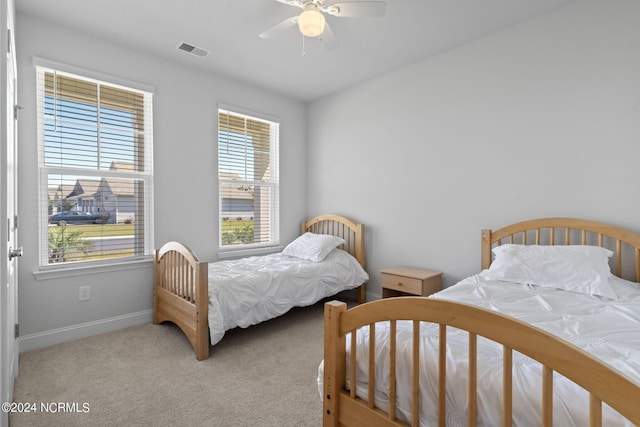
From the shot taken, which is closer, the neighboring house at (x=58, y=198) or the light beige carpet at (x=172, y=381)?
the light beige carpet at (x=172, y=381)

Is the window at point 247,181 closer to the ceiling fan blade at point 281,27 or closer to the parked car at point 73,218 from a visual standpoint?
the parked car at point 73,218

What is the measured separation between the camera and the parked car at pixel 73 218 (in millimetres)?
2734

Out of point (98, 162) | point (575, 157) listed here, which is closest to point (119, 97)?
point (98, 162)

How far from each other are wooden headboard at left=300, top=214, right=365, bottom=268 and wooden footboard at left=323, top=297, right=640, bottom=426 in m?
2.44

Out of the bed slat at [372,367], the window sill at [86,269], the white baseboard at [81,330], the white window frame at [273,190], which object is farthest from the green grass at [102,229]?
the bed slat at [372,367]

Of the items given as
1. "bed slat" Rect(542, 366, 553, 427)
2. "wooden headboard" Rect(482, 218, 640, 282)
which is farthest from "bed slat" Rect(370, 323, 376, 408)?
"wooden headboard" Rect(482, 218, 640, 282)

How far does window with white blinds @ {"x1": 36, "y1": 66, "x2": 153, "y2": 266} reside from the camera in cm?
269

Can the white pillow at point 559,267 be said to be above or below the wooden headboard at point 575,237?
below

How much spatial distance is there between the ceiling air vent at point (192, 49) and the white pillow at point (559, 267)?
126 inches

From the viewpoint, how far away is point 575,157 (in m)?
2.46

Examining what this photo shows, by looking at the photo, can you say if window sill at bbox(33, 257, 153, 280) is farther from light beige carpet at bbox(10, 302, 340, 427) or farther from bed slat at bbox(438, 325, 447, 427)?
bed slat at bbox(438, 325, 447, 427)

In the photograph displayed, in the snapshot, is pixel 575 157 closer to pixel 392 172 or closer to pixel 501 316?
pixel 392 172

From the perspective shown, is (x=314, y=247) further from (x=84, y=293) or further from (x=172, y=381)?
(x=84, y=293)

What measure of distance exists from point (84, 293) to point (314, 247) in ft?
7.22
